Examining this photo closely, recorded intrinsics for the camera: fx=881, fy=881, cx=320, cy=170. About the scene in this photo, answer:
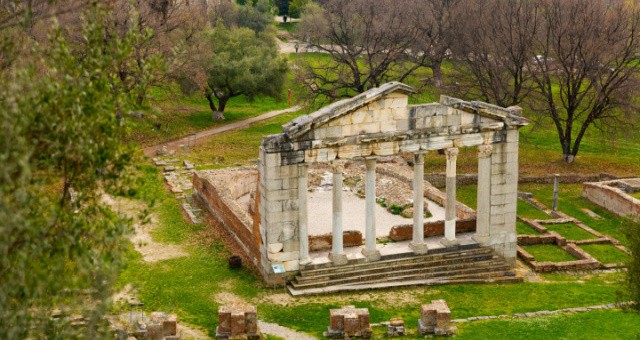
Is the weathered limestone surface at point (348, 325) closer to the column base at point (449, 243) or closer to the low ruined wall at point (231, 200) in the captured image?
the low ruined wall at point (231, 200)

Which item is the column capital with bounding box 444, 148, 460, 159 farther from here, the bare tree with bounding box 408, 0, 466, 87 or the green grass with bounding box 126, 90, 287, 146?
the bare tree with bounding box 408, 0, 466, 87

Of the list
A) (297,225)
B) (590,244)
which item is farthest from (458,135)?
(590,244)

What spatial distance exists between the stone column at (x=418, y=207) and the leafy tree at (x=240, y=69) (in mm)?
26261

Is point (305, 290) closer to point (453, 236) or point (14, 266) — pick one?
point (453, 236)

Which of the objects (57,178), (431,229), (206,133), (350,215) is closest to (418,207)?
(431,229)

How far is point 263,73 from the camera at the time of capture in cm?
5622

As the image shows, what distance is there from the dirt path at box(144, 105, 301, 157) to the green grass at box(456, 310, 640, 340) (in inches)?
994

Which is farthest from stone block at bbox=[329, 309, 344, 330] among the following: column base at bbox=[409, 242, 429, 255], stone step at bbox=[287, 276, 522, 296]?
column base at bbox=[409, 242, 429, 255]

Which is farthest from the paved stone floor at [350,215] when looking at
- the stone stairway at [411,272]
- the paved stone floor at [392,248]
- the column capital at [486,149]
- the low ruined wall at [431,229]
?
the column capital at [486,149]

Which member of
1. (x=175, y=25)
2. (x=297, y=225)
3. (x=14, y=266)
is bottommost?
(x=297, y=225)

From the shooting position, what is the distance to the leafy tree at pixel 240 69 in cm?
5553

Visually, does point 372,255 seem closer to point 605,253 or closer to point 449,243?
point 449,243

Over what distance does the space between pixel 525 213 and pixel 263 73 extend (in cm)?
2243

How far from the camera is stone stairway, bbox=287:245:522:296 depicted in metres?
29.3
